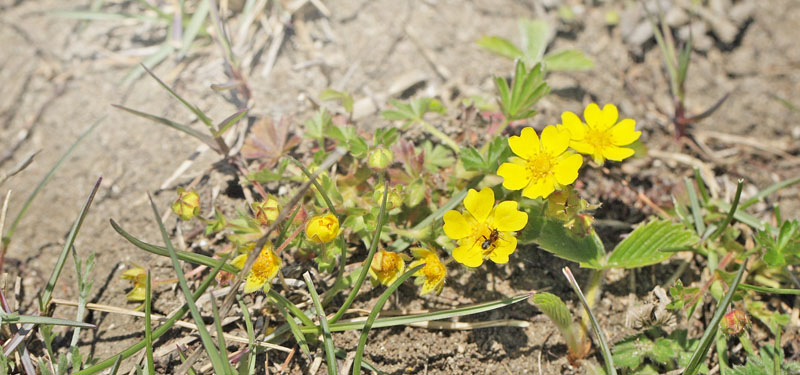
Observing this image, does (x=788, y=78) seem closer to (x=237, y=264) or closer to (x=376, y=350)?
(x=376, y=350)

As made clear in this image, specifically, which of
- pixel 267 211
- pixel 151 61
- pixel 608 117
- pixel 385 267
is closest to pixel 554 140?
pixel 608 117

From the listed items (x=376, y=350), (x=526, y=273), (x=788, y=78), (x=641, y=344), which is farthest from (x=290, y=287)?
(x=788, y=78)

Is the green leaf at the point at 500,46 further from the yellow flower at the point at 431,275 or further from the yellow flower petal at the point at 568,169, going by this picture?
the yellow flower at the point at 431,275

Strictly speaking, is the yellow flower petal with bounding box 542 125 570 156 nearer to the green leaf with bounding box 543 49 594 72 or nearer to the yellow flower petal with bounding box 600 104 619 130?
the yellow flower petal with bounding box 600 104 619 130

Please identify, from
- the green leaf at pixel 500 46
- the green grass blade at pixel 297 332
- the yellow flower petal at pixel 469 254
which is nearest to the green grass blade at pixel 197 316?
the green grass blade at pixel 297 332

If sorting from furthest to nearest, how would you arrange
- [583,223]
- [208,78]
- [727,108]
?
1. [727,108]
2. [208,78]
3. [583,223]
